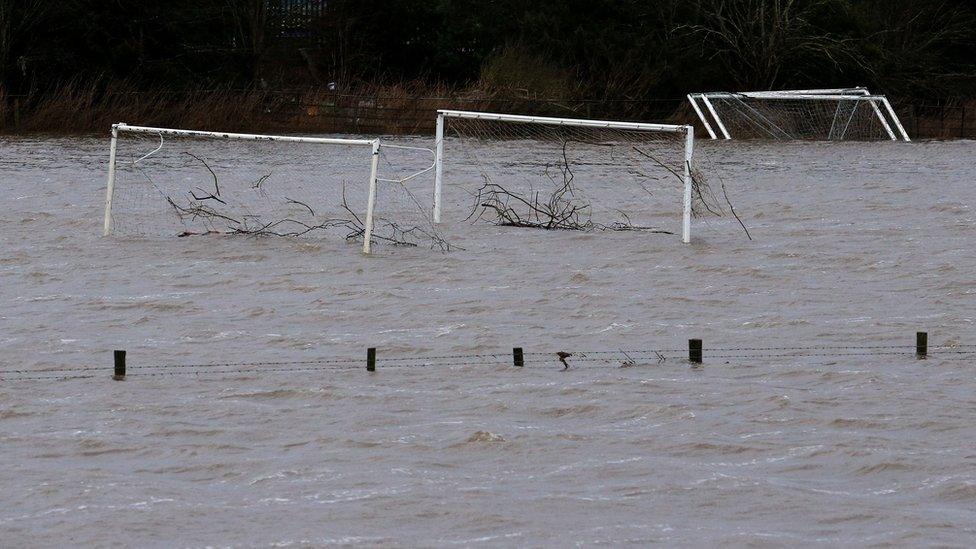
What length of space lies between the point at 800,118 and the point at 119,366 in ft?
93.6

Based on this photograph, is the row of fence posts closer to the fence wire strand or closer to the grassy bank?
the fence wire strand

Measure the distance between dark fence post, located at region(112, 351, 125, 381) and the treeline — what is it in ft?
99.3

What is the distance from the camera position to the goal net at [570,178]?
19.1 meters

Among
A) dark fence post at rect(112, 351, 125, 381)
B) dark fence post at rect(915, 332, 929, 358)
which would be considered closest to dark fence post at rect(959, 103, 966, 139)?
dark fence post at rect(915, 332, 929, 358)

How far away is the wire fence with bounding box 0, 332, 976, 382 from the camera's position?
402 inches

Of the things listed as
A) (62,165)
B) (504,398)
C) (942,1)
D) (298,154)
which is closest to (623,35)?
(942,1)

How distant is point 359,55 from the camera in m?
48.4

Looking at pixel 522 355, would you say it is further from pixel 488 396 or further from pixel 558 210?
pixel 558 210

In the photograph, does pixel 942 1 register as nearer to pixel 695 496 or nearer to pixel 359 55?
pixel 359 55

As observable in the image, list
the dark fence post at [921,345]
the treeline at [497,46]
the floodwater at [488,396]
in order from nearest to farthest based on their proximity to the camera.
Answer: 1. the floodwater at [488,396]
2. the dark fence post at [921,345]
3. the treeline at [497,46]

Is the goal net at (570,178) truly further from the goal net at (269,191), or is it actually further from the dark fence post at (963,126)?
the dark fence post at (963,126)

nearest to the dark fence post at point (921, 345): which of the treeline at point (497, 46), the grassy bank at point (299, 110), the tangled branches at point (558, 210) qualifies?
the tangled branches at point (558, 210)

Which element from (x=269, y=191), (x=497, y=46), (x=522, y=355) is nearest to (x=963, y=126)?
(x=497, y=46)

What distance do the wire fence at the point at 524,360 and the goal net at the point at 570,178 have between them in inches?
256
